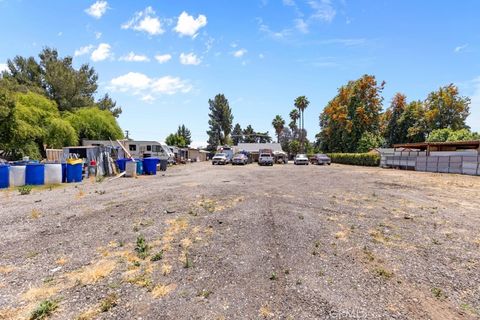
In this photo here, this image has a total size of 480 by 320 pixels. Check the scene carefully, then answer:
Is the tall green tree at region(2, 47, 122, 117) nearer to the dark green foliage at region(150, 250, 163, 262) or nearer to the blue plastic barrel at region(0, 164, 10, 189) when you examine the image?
the blue plastic barrel at region(0, 164, 10, 189)

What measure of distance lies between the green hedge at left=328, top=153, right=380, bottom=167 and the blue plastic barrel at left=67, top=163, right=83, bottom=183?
34.9 metres

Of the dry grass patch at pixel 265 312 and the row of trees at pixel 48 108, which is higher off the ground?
the row of trees at pixel 48 108

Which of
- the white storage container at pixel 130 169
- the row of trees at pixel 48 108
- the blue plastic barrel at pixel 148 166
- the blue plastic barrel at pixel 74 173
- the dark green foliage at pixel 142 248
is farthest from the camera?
the row of trees at pixel 48 108

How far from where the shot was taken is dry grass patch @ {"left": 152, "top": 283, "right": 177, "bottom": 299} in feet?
14.3

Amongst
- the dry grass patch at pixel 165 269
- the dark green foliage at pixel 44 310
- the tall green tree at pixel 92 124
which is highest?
the tall green tree at pixel 92 124

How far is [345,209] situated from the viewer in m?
9.84

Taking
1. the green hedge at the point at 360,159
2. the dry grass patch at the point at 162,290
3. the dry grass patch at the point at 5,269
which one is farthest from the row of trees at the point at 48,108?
the green hedge at the point at 360,159

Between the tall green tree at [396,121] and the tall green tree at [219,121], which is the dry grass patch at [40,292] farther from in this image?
the tall green tree at [219,121]

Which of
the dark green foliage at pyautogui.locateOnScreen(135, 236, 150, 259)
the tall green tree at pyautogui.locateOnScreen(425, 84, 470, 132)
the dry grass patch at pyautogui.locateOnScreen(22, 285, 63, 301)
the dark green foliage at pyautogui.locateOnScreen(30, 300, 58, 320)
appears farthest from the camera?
the tall green tree at pyautogui.locateOnScreen(425, 84, 470, 132)

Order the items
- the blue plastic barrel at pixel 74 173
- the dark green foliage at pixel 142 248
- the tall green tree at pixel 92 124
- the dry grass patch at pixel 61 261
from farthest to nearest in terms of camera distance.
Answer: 1. the tall green tree at pixel 92 124
2. the blue plastic barrel at pixel 74 173
3. the dark green foliage at pixel 142 248
4. the dry grass patch at pixel 61 261

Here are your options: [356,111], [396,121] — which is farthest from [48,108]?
[396,121]

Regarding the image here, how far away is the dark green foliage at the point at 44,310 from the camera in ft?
12.6

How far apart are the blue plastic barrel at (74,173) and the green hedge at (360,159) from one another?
3487 cm

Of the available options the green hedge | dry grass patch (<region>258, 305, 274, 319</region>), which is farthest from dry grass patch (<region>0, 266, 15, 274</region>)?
the green hedge
